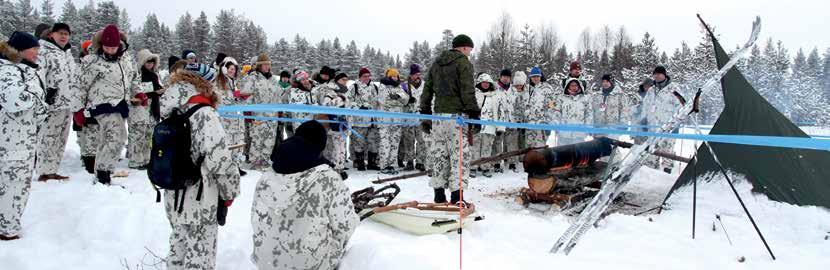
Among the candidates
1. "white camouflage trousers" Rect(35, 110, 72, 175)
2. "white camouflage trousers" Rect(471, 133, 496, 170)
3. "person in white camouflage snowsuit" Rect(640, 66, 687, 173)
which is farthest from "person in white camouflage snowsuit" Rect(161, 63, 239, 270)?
"person in white camouflage snowsuit" Rect(640, 66, 687, 173)

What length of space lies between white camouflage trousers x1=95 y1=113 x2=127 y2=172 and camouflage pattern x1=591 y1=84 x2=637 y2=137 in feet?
34.9

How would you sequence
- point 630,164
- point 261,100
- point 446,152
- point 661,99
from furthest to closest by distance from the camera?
point 661,99 → point 261,100 → point 446,152 → point 630,164

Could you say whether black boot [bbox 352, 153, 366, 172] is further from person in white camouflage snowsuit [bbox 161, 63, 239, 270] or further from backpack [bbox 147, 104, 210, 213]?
backpack [bbox 147, 104, 210, 213]

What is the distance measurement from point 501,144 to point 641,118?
3481 millimetres

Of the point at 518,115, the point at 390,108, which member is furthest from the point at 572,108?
the point at 390,108

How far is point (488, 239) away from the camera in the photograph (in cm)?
479

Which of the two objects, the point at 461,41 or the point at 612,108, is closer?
the point at 461,41

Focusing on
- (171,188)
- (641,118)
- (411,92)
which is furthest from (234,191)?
(641,118)

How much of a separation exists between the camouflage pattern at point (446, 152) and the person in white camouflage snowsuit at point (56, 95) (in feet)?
16.3

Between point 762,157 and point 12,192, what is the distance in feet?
27.7

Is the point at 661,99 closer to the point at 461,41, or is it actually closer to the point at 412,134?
the point at 412,134

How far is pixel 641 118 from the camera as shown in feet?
37.1

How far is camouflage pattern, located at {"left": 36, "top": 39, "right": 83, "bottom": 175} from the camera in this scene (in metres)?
6.09

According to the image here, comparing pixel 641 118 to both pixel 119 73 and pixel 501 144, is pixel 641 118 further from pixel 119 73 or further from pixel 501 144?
pixel 119 73
